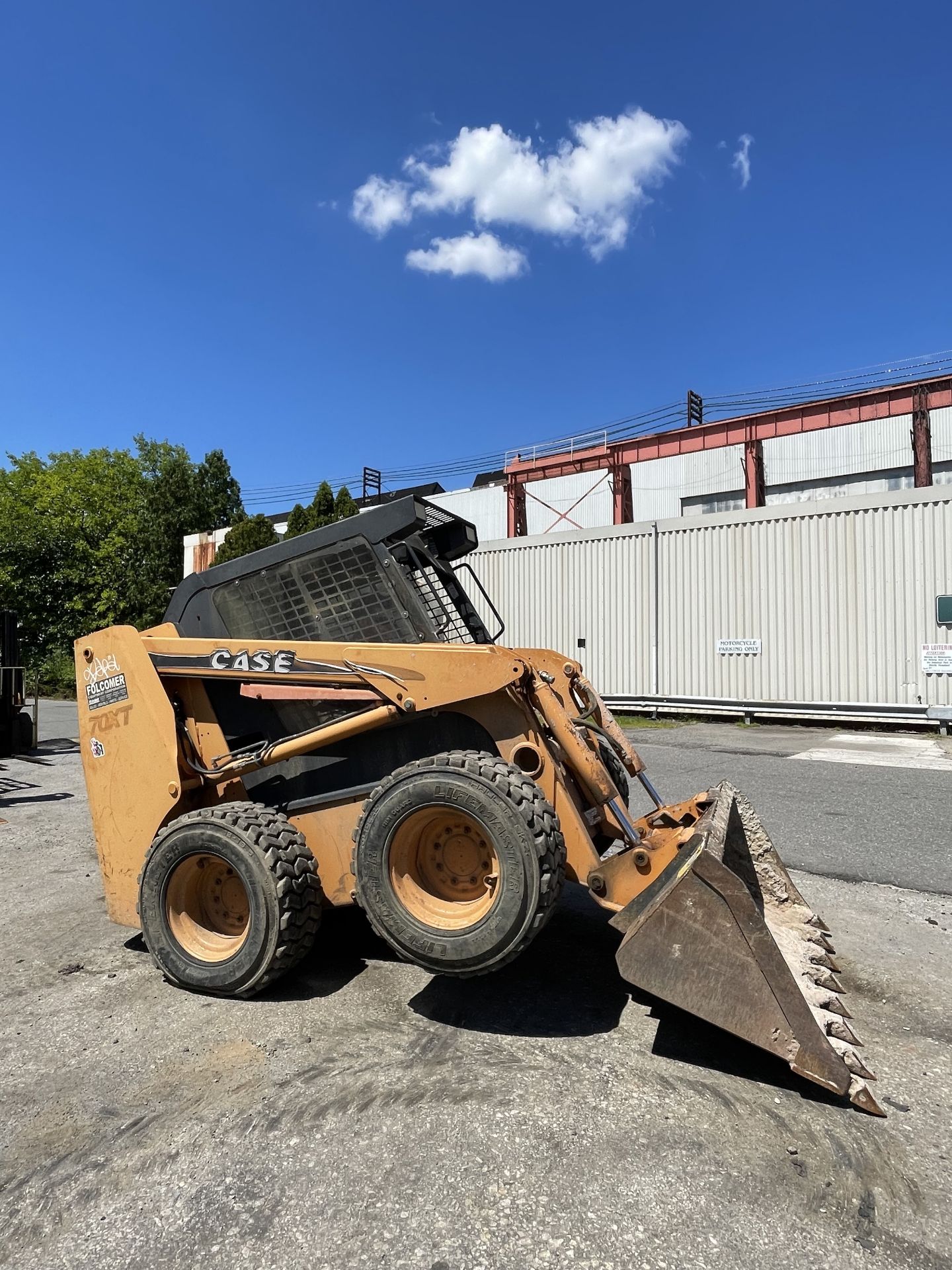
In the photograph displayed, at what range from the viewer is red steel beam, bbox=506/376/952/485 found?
2306 centimetres

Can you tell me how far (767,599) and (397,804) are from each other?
1298 centimetres

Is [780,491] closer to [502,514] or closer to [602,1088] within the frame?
[502,514]

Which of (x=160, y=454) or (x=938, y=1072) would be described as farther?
(x=160, y=454)

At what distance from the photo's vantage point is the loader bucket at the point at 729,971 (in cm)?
250

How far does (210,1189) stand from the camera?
88.2 inches

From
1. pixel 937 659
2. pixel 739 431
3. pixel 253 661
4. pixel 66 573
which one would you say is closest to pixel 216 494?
pixel 66 573

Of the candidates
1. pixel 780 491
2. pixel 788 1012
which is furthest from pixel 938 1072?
pixel 780 491

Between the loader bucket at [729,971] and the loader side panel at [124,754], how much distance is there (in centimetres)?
225

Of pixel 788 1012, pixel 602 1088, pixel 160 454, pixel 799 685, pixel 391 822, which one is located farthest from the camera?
pixel 160 454

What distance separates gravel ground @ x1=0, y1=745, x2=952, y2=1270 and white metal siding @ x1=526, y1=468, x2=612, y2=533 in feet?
88.7

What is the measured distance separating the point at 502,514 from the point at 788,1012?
103 feet

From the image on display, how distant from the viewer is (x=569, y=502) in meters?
31.6

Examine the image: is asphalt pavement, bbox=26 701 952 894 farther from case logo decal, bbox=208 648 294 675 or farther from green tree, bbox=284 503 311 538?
green tree, bbox=284 503 311 538

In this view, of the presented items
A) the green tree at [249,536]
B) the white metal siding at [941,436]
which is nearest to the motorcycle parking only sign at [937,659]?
the white metal siding at [941,436]
